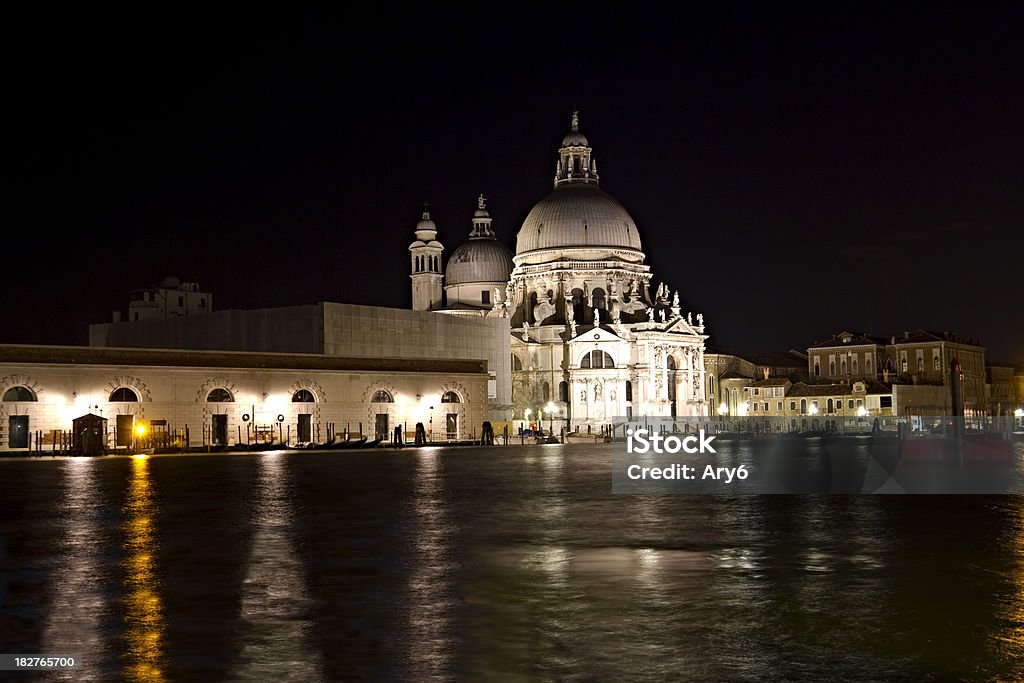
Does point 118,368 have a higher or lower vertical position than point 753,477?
higher

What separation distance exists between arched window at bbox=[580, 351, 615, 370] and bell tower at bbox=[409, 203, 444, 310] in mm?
17440

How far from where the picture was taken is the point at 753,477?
30.9 metres

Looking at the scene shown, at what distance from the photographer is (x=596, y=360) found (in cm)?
9200

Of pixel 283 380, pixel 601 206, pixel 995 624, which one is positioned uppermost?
pixel 601 206

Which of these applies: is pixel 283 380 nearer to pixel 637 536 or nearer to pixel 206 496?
pixel 206 496

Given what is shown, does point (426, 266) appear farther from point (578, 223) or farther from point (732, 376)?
point (732, 376)

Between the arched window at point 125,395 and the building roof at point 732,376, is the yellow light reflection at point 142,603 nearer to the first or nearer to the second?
the arched window at point 125,395

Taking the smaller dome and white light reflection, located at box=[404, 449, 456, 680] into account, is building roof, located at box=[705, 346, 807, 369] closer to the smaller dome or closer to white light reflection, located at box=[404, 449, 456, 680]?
the smaller dome

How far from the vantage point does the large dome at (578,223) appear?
3841 inches

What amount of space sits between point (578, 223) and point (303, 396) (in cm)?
4421

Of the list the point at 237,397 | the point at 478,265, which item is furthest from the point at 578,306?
the point at 237,397

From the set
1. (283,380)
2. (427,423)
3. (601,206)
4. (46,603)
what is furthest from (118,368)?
(601,206)

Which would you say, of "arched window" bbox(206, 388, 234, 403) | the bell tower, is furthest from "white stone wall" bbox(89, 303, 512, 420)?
the bell tower

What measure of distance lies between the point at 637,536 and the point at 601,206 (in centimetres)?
8386
